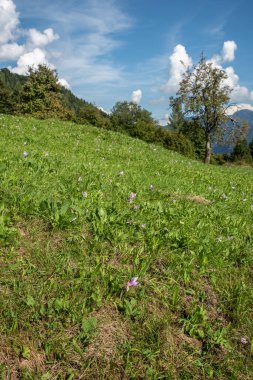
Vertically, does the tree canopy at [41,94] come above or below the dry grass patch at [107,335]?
above

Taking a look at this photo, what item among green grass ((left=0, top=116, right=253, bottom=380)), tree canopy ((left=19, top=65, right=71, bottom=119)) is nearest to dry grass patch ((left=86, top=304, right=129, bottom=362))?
green grass ((left=0, top=116, right=253, bottom=380))

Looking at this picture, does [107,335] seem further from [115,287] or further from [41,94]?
[41,94]

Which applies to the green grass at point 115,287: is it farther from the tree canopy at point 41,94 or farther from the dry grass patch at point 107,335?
the tree canopy at point 41,94

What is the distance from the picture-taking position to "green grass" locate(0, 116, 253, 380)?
3189 mm

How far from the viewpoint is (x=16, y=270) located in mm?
3834

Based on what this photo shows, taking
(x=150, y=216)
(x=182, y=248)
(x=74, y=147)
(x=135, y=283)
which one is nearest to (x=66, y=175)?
(x=150, y=216)

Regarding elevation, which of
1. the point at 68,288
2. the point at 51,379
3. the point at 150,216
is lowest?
the point at 51,379

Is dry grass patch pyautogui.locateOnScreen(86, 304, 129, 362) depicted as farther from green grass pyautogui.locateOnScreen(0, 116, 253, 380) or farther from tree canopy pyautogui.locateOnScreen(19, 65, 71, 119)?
tree canopy pyautogui.locateOnScreen(19, 65, 71, 119)

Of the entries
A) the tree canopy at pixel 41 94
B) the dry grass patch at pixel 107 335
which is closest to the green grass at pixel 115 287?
the dry grass patch at pixel 107 335

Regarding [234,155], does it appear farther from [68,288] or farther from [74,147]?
[68,288]

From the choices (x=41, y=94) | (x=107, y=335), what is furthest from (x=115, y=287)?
(x=41, y=94)

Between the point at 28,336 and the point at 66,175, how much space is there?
422cm

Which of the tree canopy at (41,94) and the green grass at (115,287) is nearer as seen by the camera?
the green grass at (115,287)

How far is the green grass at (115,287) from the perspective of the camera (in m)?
3.19
